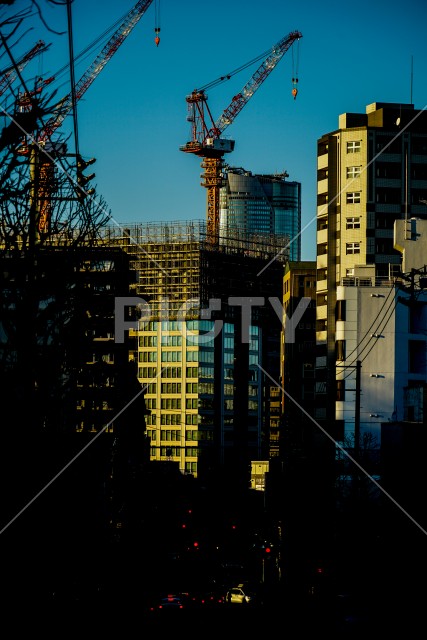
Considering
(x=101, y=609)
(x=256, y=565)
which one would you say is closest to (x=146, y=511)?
(x=256, y=565)

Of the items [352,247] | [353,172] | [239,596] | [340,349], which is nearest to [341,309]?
[340,349]

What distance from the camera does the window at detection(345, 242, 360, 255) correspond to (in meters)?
127

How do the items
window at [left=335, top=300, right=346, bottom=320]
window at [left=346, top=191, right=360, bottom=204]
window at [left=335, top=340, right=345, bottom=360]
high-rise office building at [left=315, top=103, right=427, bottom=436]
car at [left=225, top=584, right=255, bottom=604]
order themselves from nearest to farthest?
1. car at [left=225, top=584, right=255, bottom=604]
2. window at [left=335, top=300, right=346, bottom=320]
3. window at [left=335, top=340, right=345, bottom=360]
4. high-rise office building at [left=315, top=103, right=427, bottom=436]
5. window at [left=346, top=191, right=360, bottom=204]

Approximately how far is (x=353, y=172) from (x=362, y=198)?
2.62 m

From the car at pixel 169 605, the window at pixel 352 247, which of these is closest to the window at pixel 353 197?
the window at pixel 352 247

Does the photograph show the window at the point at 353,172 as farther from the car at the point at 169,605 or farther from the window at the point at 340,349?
the car at the point at 169,605

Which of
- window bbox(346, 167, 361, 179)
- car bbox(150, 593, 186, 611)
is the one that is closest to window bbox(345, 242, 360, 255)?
window bbox(346, 167, 361, 179)

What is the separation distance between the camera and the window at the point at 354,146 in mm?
127375

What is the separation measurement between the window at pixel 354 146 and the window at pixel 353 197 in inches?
145

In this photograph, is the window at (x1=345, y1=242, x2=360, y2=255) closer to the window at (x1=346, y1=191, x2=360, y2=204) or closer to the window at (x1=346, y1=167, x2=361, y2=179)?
the window at (x1=346, y1=191, x2=360, y2=204)

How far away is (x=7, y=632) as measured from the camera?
104ft

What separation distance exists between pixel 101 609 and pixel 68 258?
1643 cm

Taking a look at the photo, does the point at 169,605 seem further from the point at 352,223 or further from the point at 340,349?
the point at 352,223

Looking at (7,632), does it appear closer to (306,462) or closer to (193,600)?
(193,600)
